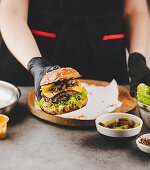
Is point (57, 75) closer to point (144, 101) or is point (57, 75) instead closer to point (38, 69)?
point (38, 69)

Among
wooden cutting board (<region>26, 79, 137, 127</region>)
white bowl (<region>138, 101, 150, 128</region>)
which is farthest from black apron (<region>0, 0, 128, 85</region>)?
white bowl (<region>138, 101, 150, 128</region>)

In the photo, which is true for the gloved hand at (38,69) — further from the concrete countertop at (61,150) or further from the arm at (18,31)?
the concrete countertop at (61,150)

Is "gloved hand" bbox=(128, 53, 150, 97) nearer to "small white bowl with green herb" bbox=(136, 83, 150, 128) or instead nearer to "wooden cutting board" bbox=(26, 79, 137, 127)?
"wooden cutting board" bbox=(26, 79, 137, 127)

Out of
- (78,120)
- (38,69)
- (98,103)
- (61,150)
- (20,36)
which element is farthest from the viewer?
(20,36)

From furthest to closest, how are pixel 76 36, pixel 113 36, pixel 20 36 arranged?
pixel 113 36
pixel 76 36
pixel 20 36

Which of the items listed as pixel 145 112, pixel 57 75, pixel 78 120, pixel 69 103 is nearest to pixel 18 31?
pixel 57 75

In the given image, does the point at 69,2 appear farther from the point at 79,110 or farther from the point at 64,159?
the point at 64,159
